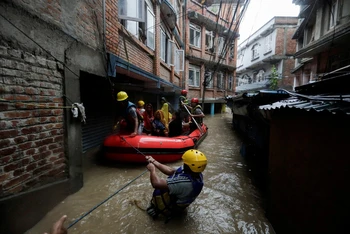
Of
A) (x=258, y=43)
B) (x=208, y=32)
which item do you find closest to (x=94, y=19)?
→ (x=208, y=32)

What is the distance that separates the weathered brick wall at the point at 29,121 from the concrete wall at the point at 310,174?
325 cm

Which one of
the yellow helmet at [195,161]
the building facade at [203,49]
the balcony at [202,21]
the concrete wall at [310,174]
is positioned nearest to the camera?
the concrete wall at [310,174]

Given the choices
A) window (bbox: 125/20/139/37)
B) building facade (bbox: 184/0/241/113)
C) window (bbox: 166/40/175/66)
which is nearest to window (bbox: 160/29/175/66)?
window (bbox: 166/40/175/66)

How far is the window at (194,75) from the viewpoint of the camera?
15.2 m

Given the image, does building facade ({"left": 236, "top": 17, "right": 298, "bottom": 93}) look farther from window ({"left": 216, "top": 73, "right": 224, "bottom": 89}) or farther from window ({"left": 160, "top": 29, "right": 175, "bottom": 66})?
window ({"left": 160, "top": 29, "right": 175, "bottom": 66})

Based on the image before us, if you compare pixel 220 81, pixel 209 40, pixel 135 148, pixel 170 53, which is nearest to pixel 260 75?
pixel 220 81

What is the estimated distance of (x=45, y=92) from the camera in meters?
2.32

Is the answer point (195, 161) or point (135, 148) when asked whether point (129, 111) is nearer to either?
point (135, 148)

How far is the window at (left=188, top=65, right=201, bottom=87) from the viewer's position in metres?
15.2

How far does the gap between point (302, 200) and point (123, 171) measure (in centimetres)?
351

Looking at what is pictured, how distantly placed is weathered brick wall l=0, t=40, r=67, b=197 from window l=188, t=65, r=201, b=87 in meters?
13.4

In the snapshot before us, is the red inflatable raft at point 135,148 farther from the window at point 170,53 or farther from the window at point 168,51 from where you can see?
the window at point 170,53

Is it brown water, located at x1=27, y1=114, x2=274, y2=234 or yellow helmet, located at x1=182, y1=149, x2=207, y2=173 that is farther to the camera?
brown water, located at x1=27, y1=114, x2=274, y2=234

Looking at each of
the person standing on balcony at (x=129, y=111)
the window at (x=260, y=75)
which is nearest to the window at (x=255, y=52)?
the window at (x=260, y=75)
